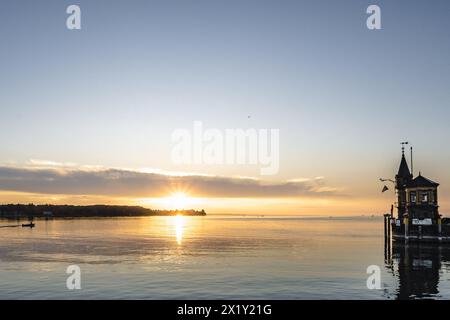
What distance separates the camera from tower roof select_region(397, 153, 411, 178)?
300 feet

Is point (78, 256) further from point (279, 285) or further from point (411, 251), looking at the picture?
point (411, 251)

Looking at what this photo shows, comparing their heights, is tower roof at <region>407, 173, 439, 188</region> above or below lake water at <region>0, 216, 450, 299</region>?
above

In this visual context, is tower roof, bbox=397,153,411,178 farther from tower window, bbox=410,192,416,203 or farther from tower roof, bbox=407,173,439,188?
tower window, bbox=410,192,416,203

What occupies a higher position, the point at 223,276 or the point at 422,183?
the point at 422,183

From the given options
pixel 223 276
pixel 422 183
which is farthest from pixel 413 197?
pixel 223 276

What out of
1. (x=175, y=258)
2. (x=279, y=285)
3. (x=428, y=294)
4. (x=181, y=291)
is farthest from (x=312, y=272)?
(x=175, y=258)

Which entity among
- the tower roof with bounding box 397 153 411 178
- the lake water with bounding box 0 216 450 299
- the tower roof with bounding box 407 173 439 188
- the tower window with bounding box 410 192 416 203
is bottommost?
the lake water with bounding box 0 216 450 299

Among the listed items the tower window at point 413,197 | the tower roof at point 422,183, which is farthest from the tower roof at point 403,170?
the tower window at point 413,197

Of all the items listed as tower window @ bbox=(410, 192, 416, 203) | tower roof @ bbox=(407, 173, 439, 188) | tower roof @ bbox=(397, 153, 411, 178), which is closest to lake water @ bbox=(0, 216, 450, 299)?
tower window @ bbox=(410, 192, 416, 203)

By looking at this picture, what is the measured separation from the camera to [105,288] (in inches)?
1551

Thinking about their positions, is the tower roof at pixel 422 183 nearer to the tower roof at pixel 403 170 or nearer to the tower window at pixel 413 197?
the tower window at pixel 413 197

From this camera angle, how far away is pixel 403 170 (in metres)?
92.4

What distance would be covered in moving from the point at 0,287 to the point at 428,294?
36.7 metres

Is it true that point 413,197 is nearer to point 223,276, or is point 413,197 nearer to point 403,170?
point 403,170
